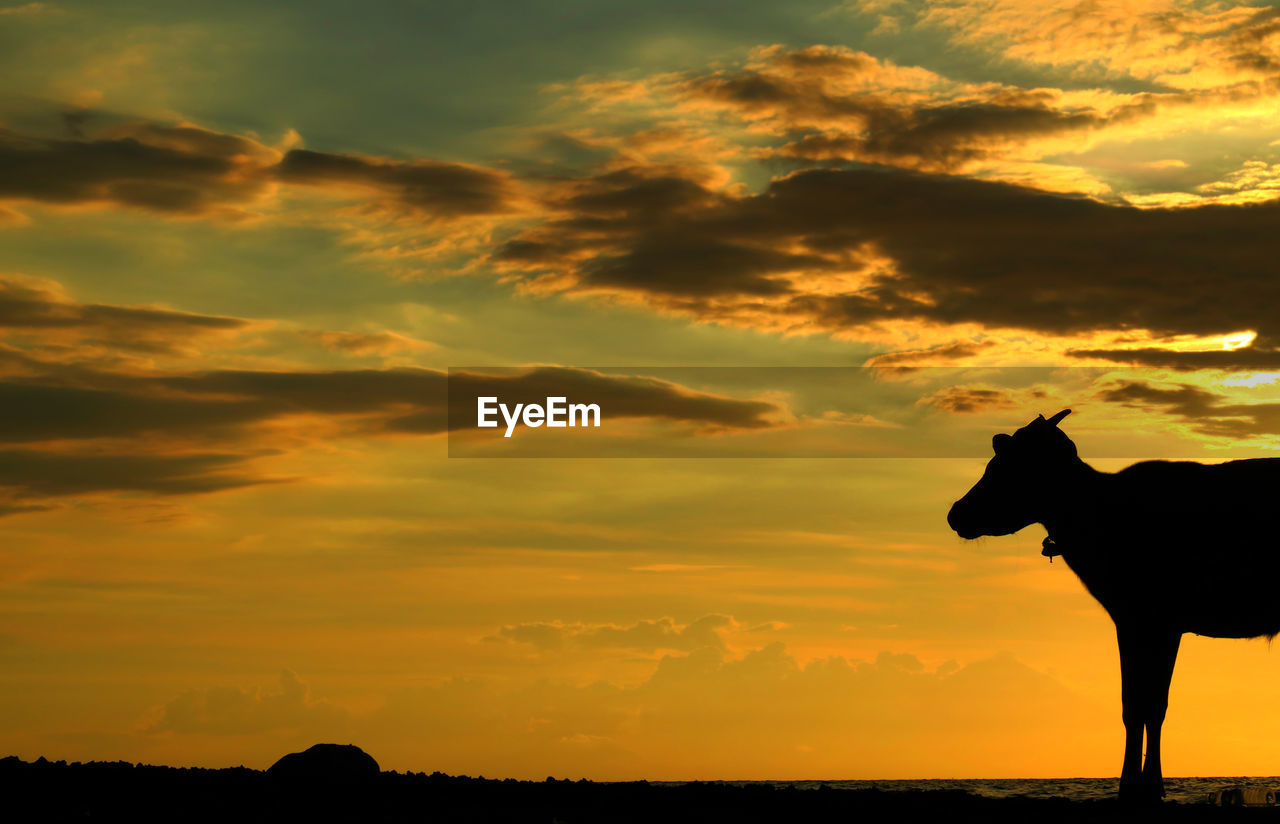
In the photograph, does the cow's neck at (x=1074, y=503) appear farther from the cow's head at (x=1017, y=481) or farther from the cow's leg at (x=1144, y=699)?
the cow's leg at (x=1144, y=699)

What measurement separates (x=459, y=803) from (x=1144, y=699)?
9255mm

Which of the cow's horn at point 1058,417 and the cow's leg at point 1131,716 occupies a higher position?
the cow's horn at point 1058,417

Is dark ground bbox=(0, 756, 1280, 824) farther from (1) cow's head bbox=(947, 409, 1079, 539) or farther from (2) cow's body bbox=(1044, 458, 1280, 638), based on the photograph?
(1) cow's head bbox=(947, 409, 1079, 539)

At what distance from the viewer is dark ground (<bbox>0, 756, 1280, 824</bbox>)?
47.4 feet

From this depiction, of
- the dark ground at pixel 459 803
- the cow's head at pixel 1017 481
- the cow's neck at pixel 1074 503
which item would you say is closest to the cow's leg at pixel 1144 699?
the dark ground at pixel 459 803

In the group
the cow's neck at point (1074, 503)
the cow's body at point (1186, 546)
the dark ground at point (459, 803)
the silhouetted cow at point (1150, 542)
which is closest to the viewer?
the dark ground at point (459, 803)

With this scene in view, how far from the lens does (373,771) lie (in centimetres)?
2212

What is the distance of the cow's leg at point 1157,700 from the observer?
54.2 ft

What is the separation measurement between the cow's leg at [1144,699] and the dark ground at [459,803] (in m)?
0.49

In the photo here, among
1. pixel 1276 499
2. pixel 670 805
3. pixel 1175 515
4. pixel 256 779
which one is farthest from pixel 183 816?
pixel 1276 499

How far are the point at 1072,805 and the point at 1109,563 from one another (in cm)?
368

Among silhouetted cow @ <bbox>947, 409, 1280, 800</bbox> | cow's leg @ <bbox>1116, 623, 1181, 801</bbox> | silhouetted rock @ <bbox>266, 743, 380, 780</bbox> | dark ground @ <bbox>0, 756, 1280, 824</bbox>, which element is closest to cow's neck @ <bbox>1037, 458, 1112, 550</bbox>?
silhouetted cow @ <bbox>947, 409, 1280, 800</bbox>

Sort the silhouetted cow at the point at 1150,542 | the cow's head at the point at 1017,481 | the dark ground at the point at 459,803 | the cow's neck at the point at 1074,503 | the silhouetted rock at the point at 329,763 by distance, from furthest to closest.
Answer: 1. the silhouetted rock at the point at 329,763
2. the cow's head at the point at 1017,481
3. the cow's neck at the point at 1074,503
4. the silhouetted cow at the point at 1150,542
5. the dark ground at the point at 459,803

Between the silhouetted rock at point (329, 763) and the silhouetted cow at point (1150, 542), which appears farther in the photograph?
the silhouetted rock at point (329, 763)
